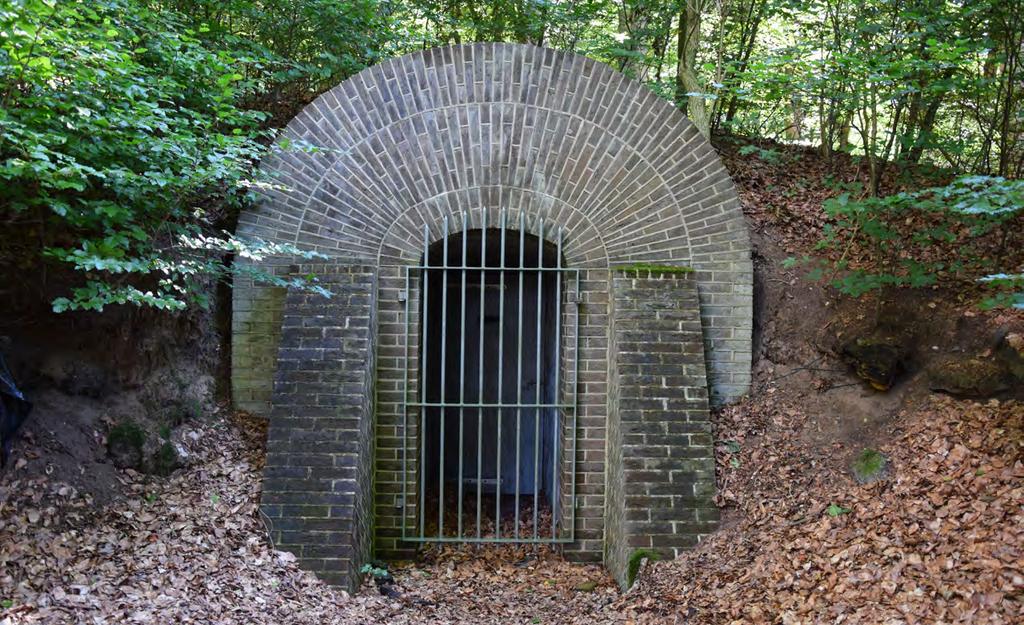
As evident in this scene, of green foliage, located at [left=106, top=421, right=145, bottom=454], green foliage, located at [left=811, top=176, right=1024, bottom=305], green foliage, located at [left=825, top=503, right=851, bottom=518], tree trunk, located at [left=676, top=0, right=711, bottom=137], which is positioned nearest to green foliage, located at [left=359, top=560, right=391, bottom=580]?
green foliage, located at [left=106, top=421, right=145, bottom=454]

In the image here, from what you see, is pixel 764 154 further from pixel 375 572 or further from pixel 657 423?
pixel 375 572

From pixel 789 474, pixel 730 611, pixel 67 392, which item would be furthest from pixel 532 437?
pixel 67 392

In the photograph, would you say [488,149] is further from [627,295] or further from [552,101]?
[627,295]

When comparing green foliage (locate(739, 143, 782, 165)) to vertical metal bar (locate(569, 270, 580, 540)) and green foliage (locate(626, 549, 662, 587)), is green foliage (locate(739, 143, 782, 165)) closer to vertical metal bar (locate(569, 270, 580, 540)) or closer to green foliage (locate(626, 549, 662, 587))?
vertical metal bar (locate(569, 270, 580, 540))

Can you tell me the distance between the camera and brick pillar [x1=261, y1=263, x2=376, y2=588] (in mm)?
5539

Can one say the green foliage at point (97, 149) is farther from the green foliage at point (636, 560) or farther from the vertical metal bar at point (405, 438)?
the green foliage at point (636, 560)

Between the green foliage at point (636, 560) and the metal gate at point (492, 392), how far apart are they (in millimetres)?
912

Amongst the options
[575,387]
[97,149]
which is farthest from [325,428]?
[97,149]

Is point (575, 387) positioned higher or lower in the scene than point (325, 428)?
higher

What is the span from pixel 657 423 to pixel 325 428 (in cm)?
270

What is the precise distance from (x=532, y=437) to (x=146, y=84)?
5.36 m

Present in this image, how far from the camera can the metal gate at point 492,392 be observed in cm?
650

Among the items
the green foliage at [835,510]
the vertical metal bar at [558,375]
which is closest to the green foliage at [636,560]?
the vertical metal bar at [558,375]

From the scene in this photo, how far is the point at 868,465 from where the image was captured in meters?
5.47
